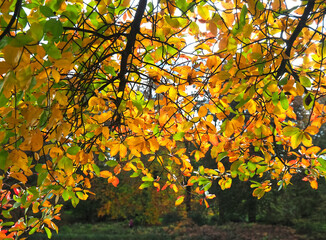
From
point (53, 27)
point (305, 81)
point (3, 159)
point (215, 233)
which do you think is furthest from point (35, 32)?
point (215, 233)

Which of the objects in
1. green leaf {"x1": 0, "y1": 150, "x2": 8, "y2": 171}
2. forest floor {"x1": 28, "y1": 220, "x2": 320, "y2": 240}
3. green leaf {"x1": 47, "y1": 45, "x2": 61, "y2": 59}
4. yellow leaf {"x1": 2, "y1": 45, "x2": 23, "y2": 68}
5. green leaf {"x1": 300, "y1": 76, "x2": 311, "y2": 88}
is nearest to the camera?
yellow leaf {"x1": 2, "y1": 45, "x2": 23, "y2": 68}

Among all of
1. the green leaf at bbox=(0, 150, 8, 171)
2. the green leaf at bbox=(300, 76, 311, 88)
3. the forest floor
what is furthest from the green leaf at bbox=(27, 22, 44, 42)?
the forest floor

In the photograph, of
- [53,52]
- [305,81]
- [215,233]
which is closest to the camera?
[53,52]

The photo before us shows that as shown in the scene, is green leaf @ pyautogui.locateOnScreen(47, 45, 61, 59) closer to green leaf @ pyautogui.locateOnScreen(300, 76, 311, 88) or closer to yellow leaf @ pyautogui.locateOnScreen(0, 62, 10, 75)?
yellow leaf @ pyautogui.locateOnScreen(0, 62, 10, 75)

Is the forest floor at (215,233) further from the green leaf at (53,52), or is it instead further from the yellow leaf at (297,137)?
the green leaf at (53,52)

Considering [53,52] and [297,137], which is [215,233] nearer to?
[297,137]

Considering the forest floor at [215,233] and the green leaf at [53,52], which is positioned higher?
the green leaf at [53,52]

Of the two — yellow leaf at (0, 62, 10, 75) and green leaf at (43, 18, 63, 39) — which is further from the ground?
green leaf at (43, 18, 63, 39)

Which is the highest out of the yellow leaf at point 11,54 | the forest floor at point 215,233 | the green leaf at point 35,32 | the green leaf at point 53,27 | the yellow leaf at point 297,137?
the green leaf at point 53,27

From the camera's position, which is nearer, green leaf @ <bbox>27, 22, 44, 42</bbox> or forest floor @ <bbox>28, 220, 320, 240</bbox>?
green leaf @ <bbox>27, 22, 44, 42</bbox>

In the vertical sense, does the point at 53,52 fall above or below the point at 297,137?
above

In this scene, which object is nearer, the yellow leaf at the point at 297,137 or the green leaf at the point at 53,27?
the green leaf at the point at 53,27

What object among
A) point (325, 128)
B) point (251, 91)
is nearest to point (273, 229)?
point (325, 128)

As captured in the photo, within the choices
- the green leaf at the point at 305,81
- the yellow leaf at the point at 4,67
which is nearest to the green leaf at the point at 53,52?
the yellow leaf at the point at 4,67
